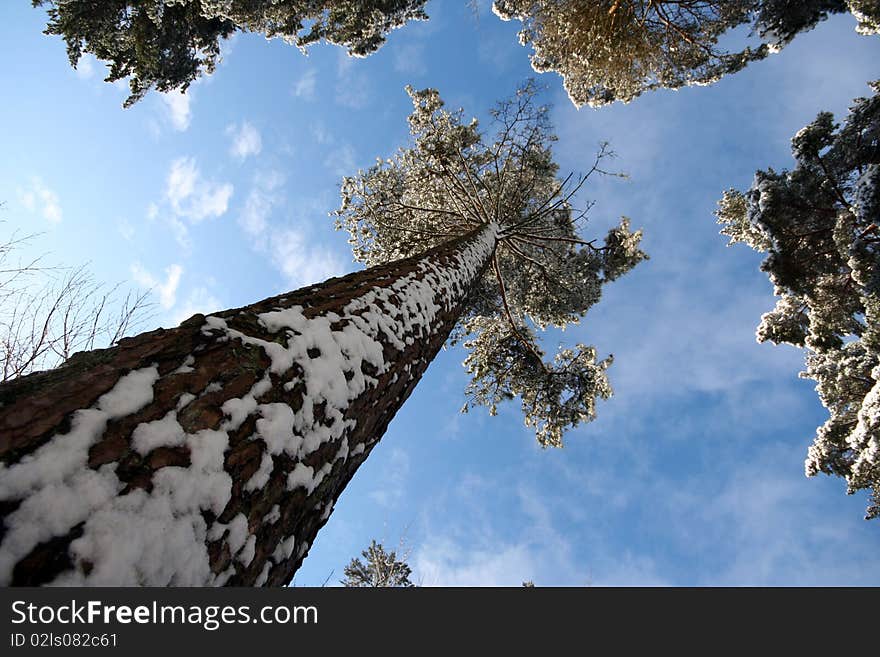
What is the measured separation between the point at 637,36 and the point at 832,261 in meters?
5.60

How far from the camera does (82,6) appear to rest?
19.4ft

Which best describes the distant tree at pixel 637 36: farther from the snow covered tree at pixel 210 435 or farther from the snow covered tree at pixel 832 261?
the snow covered tree at pixel 210 435

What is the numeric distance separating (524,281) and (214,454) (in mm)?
10312

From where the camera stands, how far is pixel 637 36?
820cm

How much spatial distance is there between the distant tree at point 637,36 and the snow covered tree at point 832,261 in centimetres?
183

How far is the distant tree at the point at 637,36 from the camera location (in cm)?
740

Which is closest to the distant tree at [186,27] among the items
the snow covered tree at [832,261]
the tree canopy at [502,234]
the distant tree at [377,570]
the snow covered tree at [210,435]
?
the tree canopy at [502,234]

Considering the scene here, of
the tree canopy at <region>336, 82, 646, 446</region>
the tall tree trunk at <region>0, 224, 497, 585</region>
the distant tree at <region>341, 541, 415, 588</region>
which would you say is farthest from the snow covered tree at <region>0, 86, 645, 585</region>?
the distant tree at <region>341, 541, 415, 588</region>

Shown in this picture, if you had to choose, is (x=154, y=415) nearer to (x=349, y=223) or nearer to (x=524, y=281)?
(x=349, y=223)

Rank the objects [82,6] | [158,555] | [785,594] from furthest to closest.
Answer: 1. [82,6]
2. [785,594]
3. [158,555]

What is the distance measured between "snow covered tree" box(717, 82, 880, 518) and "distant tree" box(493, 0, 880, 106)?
1832 mm

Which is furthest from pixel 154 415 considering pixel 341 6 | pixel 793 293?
pixel 793 293

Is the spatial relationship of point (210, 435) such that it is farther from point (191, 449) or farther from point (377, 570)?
point (377, 570)

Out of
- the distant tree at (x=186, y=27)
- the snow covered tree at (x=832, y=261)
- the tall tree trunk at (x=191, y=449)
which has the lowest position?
the tall tree trunk at (x=191, y=449)
